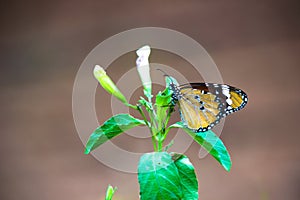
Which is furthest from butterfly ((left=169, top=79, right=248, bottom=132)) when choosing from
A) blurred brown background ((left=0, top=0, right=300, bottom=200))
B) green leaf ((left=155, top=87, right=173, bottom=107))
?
blurred brown background ((left=0, top=0, right=300, bottom=200))

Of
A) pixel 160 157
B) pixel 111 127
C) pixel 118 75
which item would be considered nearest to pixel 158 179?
pixel 160 157

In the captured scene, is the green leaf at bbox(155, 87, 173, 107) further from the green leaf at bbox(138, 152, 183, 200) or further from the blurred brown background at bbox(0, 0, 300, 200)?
the blurred brown background at bbox(0, 0, 300, 200)

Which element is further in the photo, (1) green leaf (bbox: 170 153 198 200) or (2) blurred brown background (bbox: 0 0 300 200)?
(2) blurred brown background (bbox: 0 0 300 200)

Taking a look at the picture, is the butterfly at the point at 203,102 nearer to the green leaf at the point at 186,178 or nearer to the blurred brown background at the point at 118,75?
the green leaf at the point at 186,178

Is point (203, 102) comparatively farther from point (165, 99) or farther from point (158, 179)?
point (158, 179)
